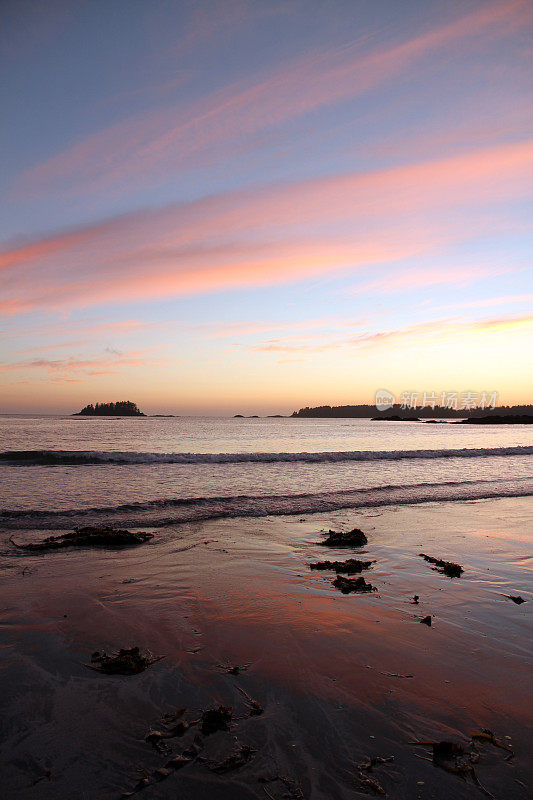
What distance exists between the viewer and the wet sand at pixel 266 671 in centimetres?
272

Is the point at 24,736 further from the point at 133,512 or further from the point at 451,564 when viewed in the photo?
the point at 133,512

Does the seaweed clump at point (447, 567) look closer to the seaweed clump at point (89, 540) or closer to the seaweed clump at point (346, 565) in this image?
the seaweed clump at point (346, 565)

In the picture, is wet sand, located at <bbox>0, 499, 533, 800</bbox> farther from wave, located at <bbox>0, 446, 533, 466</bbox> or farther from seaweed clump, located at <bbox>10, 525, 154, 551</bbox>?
wave, located at <bbox>0, 446, 533, 466</bbox>

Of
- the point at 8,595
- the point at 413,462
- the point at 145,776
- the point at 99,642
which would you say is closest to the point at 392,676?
the point at 145,776

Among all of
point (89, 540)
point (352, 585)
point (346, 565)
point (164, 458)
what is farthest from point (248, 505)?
point (164, 458)

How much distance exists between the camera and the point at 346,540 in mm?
8375

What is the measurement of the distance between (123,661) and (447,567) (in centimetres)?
517

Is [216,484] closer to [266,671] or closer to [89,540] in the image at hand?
[89,540]

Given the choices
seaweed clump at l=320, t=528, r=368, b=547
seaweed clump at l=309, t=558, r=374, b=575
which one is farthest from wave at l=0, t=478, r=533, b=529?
seaweed clump at l=309, t=558, r=374, b=575

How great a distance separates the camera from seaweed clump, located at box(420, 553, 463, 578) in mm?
6673

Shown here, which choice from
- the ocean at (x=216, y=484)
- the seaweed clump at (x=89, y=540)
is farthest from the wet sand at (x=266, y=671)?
the ocean at (x=216, y=484)

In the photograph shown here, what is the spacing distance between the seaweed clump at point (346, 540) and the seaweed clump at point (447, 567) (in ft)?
4.50

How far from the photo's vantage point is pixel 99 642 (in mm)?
4398

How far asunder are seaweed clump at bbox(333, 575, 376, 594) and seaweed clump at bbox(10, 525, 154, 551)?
159 inches
